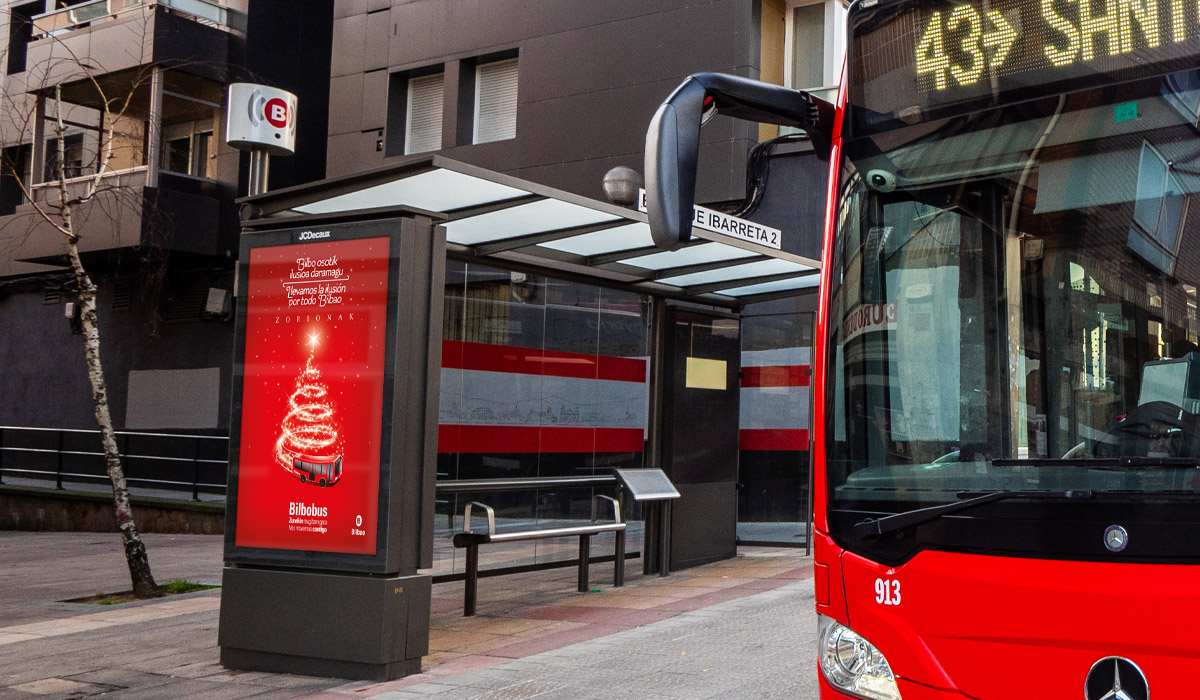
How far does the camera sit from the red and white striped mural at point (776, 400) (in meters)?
13.6

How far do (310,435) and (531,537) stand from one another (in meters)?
2.58

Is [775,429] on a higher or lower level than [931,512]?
higher

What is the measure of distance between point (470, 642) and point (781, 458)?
25.1 feet

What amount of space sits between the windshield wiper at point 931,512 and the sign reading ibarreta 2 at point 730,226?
201 inches

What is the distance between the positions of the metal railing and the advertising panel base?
34.1 ft

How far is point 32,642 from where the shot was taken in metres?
8.05

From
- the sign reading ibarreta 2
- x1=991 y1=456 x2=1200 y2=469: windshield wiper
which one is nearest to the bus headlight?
x1=991 y1=456 x2=1200 y2=469: windshield wiper

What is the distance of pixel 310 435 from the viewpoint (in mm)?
6777

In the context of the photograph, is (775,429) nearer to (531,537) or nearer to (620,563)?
(620,563)

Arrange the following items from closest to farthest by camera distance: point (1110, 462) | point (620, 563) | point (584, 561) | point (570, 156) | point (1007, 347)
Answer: point (1110, 462) → point (1007, 347) → point (584, 561) → point (620, 563) → point (570, 156)

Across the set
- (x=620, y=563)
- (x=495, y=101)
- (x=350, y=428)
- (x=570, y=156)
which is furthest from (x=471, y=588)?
(x=495, y=101)

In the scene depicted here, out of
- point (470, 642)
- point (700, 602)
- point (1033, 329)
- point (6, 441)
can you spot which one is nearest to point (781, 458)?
point (700, 602)

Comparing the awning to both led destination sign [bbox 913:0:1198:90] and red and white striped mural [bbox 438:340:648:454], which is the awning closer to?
red and white striped mural [bbox 438:340:648:454]

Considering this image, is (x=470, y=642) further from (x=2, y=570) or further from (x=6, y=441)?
(x=6, y=441)
